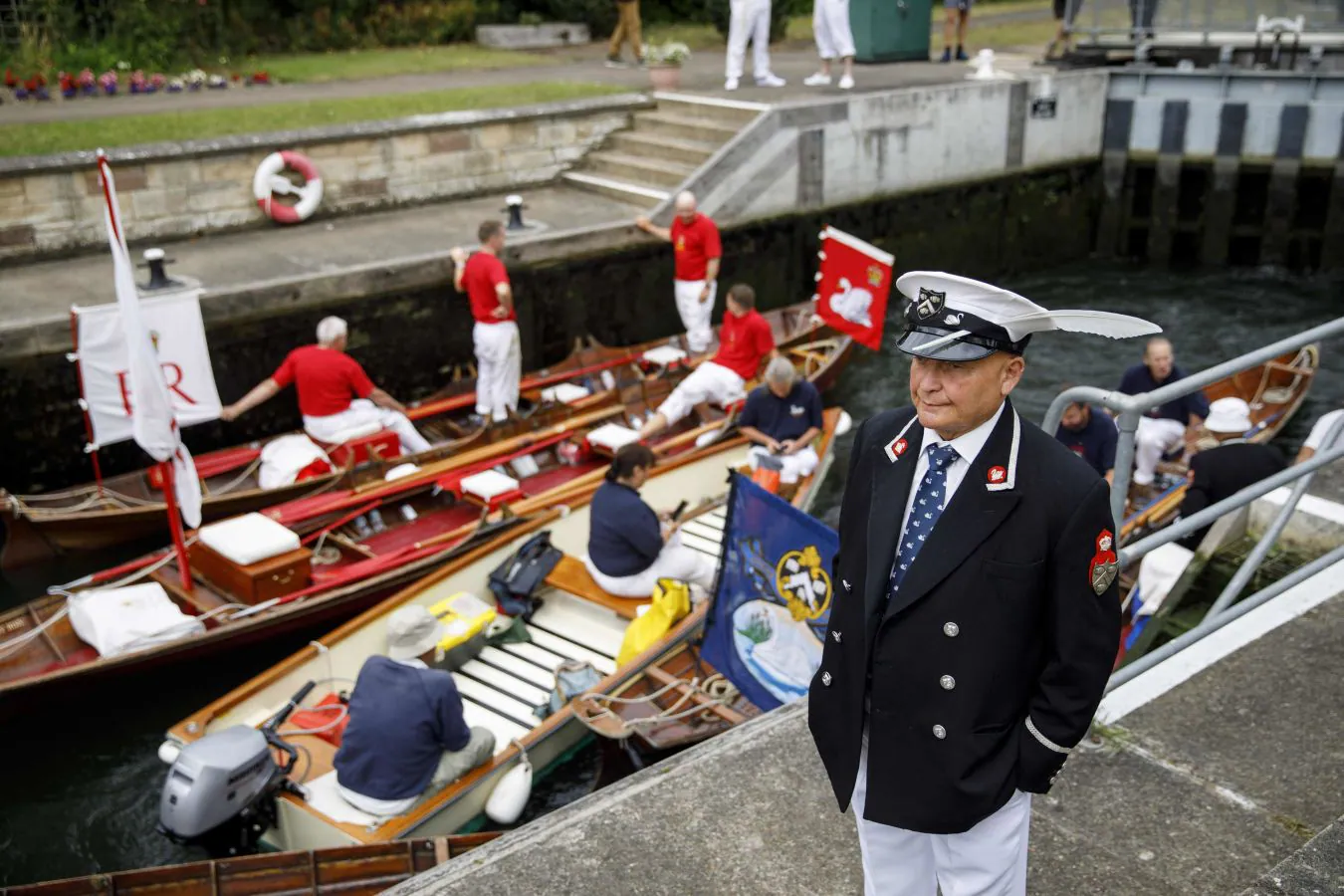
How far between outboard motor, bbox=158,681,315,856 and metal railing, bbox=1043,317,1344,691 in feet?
12.3

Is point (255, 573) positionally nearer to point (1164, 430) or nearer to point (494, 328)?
point (494, 328)

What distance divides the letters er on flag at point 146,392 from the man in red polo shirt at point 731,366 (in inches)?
150

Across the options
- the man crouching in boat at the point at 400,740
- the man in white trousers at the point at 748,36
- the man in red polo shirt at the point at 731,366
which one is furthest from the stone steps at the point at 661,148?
the man crouching in boat at the point at 400,740

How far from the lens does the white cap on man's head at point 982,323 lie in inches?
92.6

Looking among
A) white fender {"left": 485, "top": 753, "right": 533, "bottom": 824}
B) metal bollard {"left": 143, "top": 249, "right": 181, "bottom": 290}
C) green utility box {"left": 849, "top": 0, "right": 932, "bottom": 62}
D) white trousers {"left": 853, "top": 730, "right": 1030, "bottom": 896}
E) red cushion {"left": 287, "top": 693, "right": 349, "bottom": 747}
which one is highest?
green utility box {"left": 849, "top": 0, "right": 932, "bottom": 62}

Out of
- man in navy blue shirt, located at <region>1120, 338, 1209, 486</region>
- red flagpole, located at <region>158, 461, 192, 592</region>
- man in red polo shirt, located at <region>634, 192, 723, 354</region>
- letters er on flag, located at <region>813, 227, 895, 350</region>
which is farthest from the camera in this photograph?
man in red polo shirt, located at <region>634, 192, 723, 354</region>

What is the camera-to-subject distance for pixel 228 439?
455 inches

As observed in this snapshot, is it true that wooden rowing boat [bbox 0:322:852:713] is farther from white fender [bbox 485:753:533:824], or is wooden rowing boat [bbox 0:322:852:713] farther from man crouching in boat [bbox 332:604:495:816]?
white fender [bbox 485:753:533:824]

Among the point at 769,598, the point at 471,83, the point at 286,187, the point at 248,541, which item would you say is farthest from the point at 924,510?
the point at 471,83

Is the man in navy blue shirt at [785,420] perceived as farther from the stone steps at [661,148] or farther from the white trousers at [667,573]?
the stone steps at [661,148]

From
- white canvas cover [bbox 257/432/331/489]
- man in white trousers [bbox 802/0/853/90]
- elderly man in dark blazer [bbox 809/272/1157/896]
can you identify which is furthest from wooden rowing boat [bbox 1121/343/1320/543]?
man in white trousers [bbox 802/0/853/90]

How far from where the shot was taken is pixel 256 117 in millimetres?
14664

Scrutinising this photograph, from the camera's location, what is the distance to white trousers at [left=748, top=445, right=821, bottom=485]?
359 inches

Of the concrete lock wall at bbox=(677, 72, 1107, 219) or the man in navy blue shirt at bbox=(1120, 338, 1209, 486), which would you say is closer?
the man in navy blue shirt at bbox=(1120, 338, 1209, 486)
